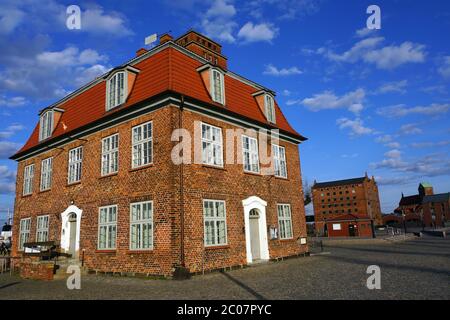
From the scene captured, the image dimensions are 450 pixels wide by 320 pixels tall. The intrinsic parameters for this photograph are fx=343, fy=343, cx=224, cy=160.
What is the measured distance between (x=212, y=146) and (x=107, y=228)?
610 cm

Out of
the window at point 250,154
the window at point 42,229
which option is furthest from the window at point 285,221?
the window at point 42,229

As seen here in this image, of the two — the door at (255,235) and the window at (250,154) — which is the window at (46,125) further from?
the door at (255,235)

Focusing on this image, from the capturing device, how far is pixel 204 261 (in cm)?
1388

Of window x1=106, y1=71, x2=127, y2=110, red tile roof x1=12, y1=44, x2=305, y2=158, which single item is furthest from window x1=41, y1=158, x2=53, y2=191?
window x1=106, y1=71, x2=127, y2=110

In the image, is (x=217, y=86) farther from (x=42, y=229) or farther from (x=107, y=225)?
(x=42, y=229)

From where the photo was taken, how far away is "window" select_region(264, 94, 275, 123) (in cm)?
1989

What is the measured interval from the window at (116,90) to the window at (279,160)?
886cm

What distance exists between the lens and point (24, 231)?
71.2 ft

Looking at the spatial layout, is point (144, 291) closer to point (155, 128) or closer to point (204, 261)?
point (204, 261)

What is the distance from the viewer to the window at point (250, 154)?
17.6 meters

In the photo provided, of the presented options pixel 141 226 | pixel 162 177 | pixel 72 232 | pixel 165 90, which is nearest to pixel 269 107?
pixel 165 90

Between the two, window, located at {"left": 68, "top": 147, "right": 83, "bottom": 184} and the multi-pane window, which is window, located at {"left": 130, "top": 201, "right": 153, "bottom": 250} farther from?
window, located at {"left": 68, "top": 147, "right": 83, "bottom": 184}

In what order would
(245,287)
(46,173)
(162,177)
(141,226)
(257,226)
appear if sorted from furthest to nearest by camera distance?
1. (46,173)
2. (257,226)
3. (141,226)
4. (162,177)
5. (245,287)

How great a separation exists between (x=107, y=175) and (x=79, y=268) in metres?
4.34
